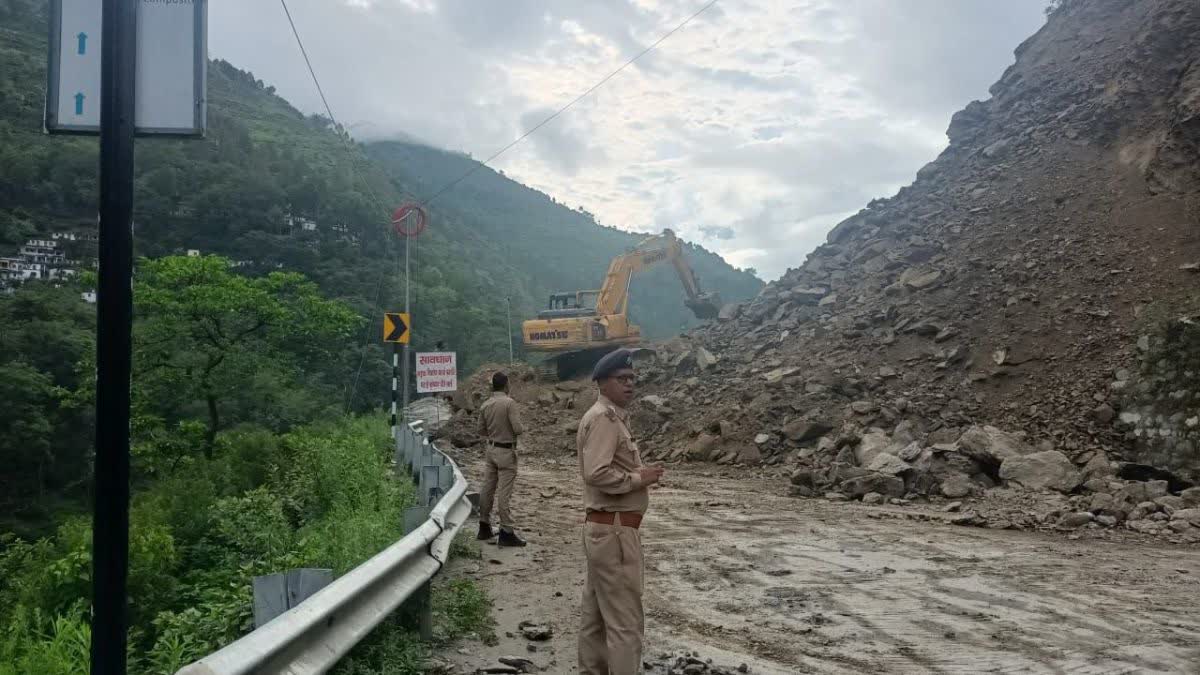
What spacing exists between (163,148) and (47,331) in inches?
874

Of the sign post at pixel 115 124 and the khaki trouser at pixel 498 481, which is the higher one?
the sign post at pixel 115 124

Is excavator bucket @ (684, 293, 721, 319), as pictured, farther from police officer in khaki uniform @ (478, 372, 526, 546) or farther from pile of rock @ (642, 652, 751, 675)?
pile of rock @ (642, 652, 751, 675)

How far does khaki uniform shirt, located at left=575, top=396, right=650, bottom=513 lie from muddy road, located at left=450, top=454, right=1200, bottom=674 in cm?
126

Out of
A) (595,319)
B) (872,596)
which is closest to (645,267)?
(595,319)

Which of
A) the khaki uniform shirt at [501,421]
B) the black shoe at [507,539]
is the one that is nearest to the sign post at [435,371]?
the khaki uniform shirt at [501,421]

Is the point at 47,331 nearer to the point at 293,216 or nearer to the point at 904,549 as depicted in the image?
the point at 293,216

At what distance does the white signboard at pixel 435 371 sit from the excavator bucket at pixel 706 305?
1827 cm

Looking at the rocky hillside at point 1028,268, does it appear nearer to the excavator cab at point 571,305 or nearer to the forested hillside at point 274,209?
the excavator cab at point 571,305

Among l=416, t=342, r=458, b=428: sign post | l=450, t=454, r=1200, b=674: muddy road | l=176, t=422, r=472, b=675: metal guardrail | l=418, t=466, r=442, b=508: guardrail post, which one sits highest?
l=416, t=342, r=458, b=428: sign post

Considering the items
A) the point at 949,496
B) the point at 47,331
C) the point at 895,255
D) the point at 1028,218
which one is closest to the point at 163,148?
the point at 47,331

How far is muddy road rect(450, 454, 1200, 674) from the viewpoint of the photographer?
541cm

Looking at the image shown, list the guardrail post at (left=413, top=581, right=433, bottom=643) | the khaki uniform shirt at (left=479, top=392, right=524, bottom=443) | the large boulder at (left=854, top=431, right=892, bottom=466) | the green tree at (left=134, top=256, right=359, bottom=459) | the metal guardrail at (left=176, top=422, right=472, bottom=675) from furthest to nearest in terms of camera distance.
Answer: the green tree at (left=134, top=256, right=359, bottom=459), the large boulder at (left=854, top=431, right=892, bottom=466), the khaki uniform shirt at (left=479, top=392, right=524, bottom=443), the guardrail post at (left=413, top=581, right=433, bottom=643), the metal guardrail at (left=176, top=422, right=472, bottom=675)

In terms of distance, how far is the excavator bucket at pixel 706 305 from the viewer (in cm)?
3303

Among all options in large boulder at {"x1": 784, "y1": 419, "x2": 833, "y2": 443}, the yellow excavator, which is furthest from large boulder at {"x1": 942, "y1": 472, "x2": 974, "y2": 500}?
the yellow excavator
